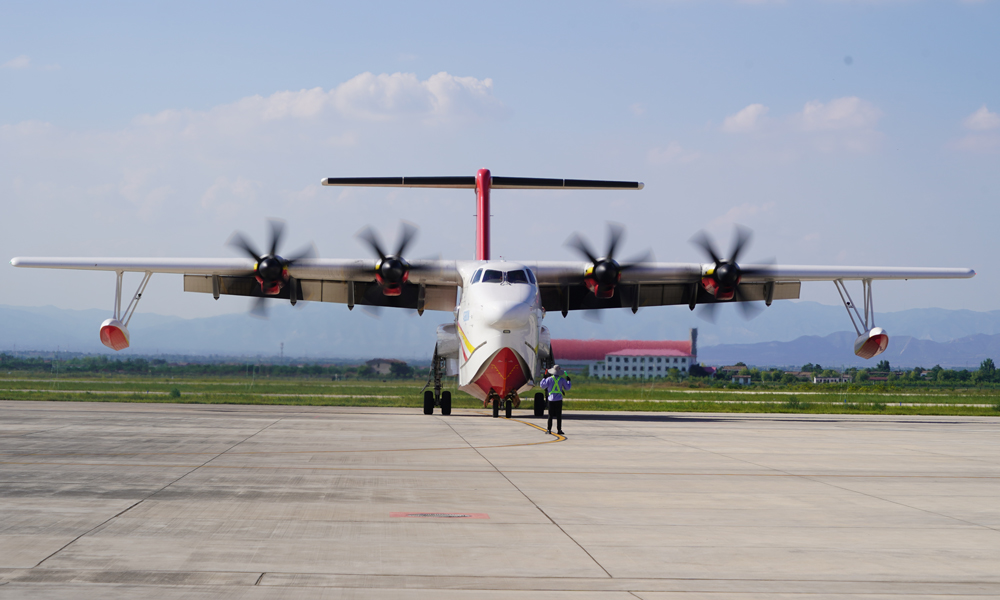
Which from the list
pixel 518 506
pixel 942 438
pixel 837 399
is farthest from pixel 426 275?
pixel 837 399

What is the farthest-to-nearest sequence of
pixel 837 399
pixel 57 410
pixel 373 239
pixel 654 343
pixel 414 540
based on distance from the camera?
pixel 654 343 < pixel 837 399 < pixel 373 239 < pixel 57 410 < pixel 414 540

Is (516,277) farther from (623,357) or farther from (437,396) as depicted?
(623,357)

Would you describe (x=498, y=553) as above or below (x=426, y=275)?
below

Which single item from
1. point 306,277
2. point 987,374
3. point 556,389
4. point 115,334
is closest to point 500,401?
point 556,389

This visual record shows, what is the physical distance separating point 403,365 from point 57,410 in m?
92.5

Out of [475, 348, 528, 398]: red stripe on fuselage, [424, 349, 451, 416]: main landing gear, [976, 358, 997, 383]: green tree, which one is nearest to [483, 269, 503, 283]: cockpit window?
[475, 348, 528, 398]: red stripe on fuselage

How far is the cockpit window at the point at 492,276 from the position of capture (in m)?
25.7

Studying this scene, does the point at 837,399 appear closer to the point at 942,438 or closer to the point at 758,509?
the point at 942,438

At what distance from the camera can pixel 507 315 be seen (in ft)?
79.8

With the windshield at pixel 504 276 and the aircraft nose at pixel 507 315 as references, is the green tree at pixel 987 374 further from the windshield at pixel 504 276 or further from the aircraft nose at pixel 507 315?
the aircraft nose at pixel 507 315

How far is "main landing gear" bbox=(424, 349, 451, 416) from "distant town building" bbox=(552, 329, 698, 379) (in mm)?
108230

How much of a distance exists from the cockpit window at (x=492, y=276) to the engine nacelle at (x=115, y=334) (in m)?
12.5

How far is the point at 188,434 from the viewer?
18.2 m

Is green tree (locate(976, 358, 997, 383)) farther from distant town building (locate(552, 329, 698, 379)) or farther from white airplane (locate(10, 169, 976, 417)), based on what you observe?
white airplane (locate(10, 169, 976, 417))
